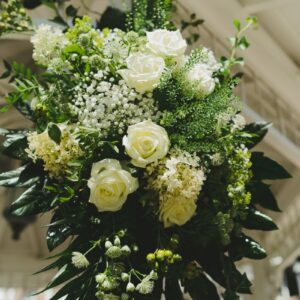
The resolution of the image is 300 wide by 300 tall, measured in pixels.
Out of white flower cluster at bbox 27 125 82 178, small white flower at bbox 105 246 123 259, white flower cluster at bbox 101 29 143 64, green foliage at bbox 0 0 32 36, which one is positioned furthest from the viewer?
green foliage at bbox 0 0 32 36

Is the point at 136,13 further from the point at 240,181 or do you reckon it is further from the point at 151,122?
the point at 240,181

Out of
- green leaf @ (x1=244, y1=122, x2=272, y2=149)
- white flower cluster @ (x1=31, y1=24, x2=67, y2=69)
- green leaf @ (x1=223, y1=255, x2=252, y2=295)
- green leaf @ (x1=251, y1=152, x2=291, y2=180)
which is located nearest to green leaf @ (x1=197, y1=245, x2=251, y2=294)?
green leaf @ (x1=223, y1=255, x2=252, y2=295)

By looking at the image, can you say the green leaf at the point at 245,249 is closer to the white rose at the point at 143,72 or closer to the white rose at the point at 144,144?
the white rose at the point at 144,144

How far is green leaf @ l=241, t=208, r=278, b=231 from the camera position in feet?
→ 3.65

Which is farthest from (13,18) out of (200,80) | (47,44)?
(200,80)

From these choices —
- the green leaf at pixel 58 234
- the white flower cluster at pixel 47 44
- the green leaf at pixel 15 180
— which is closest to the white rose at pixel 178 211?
the green leaf at pixel 58 234

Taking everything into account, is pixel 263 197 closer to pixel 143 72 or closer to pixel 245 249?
pixel 245 249

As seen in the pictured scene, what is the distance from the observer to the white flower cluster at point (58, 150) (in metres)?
0.99

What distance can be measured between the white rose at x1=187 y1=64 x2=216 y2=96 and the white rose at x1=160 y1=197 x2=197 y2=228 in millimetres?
268

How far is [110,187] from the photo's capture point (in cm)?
94

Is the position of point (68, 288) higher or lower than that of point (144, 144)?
lower

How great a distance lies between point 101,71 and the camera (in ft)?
3.47

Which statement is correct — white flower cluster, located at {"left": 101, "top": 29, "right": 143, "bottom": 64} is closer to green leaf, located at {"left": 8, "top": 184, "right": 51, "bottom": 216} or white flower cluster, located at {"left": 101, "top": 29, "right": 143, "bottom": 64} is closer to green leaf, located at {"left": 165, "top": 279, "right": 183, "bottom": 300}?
green leaf, located at {"left": 8, "top": 184, "right": 51, "bottom": 216}

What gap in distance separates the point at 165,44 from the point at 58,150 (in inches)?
14.5
